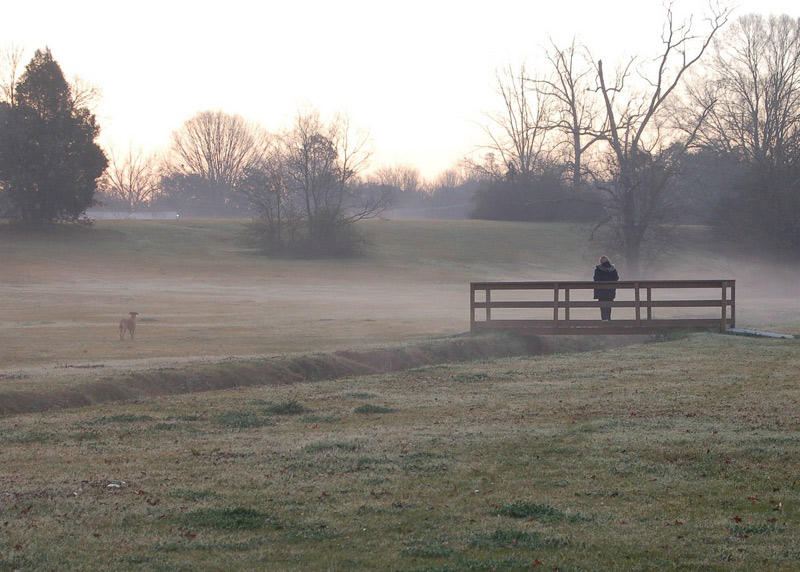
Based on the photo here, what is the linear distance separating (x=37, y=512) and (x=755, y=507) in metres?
5.73

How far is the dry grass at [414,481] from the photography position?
6324 mm

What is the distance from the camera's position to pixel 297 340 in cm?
2347

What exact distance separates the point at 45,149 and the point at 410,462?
58.6 metres

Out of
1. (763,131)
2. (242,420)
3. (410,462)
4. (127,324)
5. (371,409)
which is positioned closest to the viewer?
(410,462)

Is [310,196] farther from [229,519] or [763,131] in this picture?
[229,519]

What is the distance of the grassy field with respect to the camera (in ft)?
21.0

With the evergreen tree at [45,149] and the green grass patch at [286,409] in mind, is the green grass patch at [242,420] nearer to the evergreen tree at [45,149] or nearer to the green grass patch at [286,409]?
the green grass patch at [286,409]

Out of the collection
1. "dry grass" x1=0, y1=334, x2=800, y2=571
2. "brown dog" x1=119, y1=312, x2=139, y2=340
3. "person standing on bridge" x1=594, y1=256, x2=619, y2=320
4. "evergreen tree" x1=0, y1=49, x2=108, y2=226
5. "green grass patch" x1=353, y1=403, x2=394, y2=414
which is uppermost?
"evergreen tree" x1=0, y1=49, x2=108, y2=226

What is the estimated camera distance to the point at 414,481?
27.7 feet

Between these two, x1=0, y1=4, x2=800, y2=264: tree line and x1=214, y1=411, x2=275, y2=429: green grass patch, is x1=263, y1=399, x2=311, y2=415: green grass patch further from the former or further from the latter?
x1=0, y1=4, x2=800, y2=264: tree line

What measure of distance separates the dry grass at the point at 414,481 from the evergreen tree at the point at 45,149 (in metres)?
52.3

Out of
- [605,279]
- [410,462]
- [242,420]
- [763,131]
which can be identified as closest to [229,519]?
[410,462]

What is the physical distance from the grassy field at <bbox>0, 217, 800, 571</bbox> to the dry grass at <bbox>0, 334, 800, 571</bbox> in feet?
0.10

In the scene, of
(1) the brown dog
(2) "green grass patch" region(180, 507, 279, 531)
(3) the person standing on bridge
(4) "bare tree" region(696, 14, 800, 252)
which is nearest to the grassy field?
(2) "green grass patch" region(180, 507, 279, 531)
